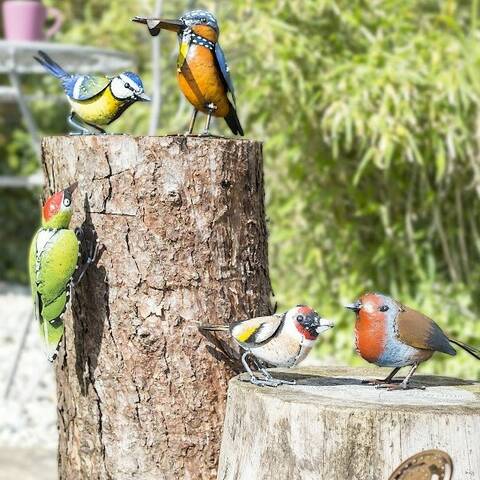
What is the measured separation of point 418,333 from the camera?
268 centimetres

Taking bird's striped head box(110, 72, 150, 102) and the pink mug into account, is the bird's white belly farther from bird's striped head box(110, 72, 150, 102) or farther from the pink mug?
the pink mug

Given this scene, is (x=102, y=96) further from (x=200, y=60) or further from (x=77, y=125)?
(x=200, y=60)

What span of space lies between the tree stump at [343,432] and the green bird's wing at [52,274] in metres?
0.53

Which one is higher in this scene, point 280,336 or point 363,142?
point 363,142

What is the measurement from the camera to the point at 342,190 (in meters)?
6.88

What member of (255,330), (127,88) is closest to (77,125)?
(127,88)

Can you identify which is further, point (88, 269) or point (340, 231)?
point (340, 231)

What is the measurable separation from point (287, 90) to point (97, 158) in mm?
3529

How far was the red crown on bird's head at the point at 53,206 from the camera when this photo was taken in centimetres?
284

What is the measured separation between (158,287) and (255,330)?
0.34m

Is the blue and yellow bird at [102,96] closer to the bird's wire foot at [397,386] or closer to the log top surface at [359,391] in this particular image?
the log top surface at [359,391]

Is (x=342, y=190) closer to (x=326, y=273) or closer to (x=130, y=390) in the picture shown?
(x=326, y=273)

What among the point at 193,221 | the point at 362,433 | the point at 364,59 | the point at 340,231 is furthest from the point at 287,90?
the point at 362,433

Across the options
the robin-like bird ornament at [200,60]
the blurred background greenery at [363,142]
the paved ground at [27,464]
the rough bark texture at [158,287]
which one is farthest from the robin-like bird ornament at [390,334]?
the blurred background greenery at [363,142]
